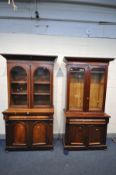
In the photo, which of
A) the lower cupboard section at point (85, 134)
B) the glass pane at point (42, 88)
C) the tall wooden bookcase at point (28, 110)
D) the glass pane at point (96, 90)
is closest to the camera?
the tall wooden bookcase at point (28, 110)

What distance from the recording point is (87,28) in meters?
3.45

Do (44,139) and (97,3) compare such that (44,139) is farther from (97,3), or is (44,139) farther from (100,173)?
(97,3)

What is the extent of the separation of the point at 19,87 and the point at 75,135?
65.0 inches

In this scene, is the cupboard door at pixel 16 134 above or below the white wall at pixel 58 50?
below

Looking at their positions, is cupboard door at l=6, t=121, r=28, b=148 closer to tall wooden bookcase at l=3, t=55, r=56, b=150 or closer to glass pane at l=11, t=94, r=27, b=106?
tall wooden bookcase at l=3, t=55, r=56, b=150

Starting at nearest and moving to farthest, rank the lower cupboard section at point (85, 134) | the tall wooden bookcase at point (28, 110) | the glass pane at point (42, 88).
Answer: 1. the tall wooden bookcase at point (28, 110)
2. the lower cupboard section at point (85, 134)
3. the glass pane at point (42, 88)

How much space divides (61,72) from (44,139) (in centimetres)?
159

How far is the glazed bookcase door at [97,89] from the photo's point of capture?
3062 mm

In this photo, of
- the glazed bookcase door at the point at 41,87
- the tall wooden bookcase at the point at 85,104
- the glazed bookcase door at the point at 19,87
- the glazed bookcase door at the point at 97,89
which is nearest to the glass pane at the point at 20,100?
the glazed bookcase door at the point at 19,87

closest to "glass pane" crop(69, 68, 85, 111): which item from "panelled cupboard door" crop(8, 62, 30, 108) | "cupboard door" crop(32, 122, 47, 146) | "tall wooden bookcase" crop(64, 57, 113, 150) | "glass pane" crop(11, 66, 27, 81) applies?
"tall wooden bookcase" crop(64, 57, 113, 150)

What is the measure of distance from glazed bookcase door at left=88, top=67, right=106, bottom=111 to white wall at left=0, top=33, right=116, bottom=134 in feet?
1.68

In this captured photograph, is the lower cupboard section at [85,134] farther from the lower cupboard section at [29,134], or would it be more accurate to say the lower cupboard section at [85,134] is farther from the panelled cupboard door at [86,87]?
the lower cupboard section at [29,134]

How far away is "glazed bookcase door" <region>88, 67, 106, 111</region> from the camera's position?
121 inches

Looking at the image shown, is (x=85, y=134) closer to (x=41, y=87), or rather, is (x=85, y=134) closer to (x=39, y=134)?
(x=39, y=134)
